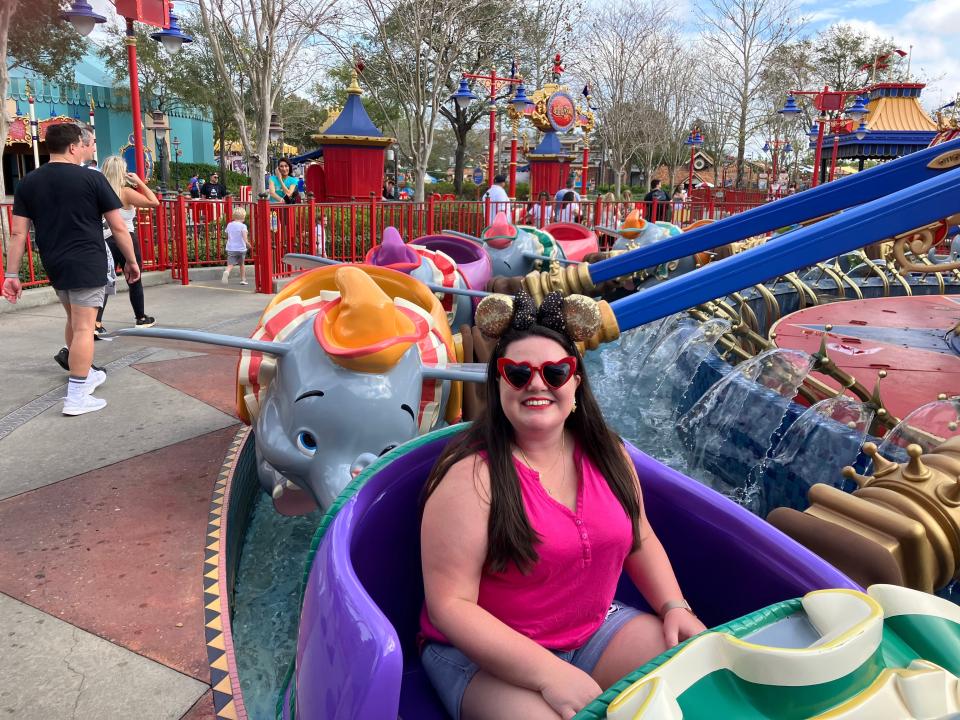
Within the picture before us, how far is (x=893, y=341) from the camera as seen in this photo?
5.32m

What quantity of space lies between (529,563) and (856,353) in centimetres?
411

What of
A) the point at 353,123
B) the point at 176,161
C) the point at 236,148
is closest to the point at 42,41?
the point at 176,161

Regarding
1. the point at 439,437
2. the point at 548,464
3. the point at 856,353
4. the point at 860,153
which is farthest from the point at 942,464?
the point at 860,153

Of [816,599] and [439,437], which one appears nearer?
[816,599]

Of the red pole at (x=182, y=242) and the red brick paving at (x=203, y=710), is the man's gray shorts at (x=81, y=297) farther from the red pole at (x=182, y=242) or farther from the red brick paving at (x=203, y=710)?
the red pole at (x=182, y=242)

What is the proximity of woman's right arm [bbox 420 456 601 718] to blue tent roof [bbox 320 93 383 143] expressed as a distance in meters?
19.4

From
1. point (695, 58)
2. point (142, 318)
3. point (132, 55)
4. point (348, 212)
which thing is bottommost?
point (142, 318)

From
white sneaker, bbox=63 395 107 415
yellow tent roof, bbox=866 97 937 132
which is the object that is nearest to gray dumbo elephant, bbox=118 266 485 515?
white sneaker, bbox=63 395 107 415

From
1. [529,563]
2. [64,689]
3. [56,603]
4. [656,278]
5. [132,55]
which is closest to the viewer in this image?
[529,563]

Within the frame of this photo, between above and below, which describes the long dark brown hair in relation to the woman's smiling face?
below

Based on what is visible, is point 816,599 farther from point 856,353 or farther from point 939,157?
point 856,353

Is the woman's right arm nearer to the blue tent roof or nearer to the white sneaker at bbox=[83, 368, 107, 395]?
the white sneaker at bbox=[83, 368, 107, 395]

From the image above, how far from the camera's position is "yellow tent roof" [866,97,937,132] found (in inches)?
1093

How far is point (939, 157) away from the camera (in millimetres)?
3084
